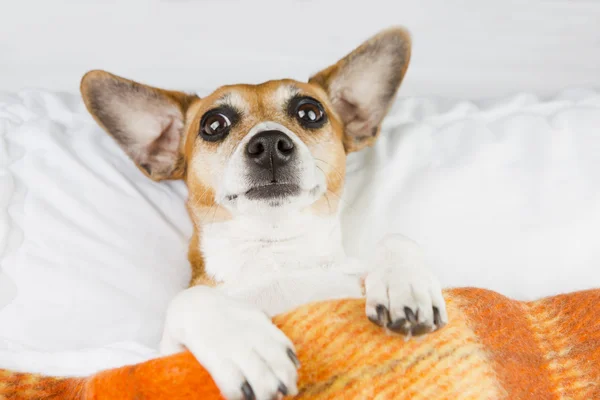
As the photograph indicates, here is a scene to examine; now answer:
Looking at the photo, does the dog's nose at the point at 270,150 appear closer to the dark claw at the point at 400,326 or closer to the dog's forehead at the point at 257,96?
the dog's forehead at the point at 257,96

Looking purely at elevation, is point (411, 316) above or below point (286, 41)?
below

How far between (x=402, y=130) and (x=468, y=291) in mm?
1353

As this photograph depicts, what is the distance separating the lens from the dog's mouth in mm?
1991

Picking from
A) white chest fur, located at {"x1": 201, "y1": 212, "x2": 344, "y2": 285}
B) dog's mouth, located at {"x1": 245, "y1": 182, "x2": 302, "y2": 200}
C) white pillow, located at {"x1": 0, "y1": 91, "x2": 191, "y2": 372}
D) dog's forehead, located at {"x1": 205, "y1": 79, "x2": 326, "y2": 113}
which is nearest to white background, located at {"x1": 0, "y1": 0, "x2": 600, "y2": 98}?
white pillow, located at {"x1": 0, "y1": 91, "x2": 191, "y2": 372}

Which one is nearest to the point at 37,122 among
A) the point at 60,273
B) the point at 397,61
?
the point at 60,273

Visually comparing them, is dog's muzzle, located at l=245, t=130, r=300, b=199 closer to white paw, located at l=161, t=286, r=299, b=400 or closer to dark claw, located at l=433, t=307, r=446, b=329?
white paw, located at l=161, t=286, r=299, b=400

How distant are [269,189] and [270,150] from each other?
14 cm

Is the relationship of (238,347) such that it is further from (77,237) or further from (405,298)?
(77,237)

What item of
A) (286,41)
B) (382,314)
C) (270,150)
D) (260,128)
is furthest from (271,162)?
(286,41)

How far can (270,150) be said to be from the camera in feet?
6.39

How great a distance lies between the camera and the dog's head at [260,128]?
6.55ft

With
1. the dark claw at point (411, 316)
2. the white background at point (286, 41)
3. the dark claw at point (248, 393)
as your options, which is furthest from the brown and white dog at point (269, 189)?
the white background at point (286, 41)

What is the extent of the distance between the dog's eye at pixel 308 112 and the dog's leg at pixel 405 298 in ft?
2.87

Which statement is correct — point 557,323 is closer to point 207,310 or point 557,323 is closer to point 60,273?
point 207,310
